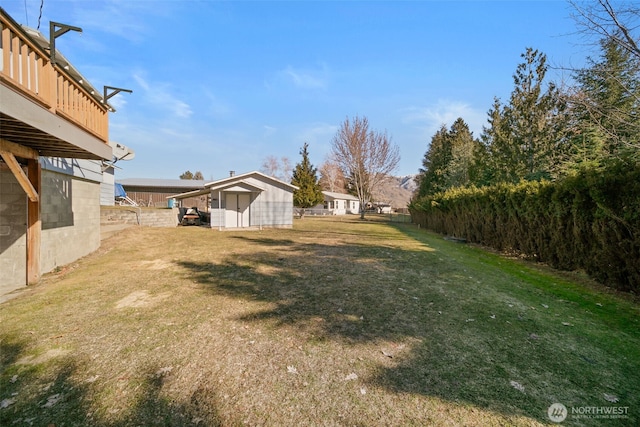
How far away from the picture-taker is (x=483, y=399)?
7.54 feet

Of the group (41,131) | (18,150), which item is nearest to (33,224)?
(18,150)

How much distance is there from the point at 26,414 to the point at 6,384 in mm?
631

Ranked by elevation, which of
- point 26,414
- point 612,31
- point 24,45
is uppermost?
point 612,31

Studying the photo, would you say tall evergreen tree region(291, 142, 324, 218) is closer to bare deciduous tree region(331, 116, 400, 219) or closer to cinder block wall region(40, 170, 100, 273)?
bare deciduous tree region(331, 116, 400, 219)

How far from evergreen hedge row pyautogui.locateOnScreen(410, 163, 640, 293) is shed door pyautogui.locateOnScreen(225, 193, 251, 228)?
43.7ft

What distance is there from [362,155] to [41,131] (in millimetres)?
28807

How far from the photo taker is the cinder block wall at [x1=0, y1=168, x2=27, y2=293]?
5.37 m

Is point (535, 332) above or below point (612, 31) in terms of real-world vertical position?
below

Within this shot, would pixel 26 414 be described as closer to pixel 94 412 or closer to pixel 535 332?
pixel 94 412

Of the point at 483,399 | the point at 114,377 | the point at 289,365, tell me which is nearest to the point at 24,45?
the point at 114,377

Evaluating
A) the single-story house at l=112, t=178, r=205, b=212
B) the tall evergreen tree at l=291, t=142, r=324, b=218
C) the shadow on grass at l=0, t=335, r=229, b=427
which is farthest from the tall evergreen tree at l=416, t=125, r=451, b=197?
the shadow on grass at l=0, t=335, r=229, b=427

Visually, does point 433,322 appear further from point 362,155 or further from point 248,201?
point 362,155

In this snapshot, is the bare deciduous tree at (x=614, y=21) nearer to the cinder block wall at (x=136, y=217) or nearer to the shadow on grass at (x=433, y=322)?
the shadow on grass at (x=433, y=322)

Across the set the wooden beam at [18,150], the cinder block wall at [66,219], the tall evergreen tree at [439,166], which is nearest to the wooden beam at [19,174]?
the wooden beam at [18,150]
